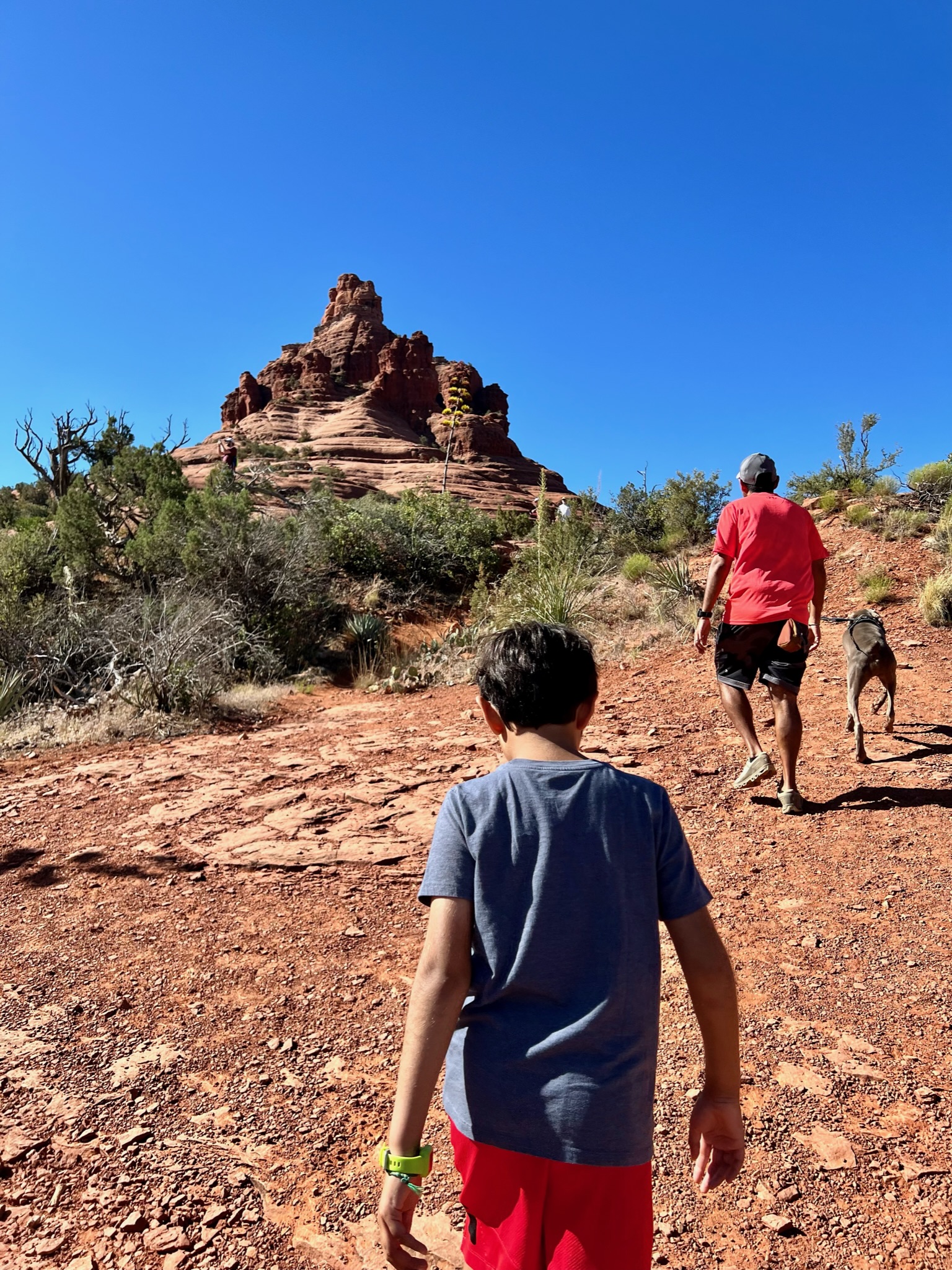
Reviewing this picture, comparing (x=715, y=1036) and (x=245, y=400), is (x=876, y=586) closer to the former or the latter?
(x=715, y=1036)

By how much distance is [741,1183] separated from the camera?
2.10 m

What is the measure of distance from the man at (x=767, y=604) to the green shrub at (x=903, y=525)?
6.29 m

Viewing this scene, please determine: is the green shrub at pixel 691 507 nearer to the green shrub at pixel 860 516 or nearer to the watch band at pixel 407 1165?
the green shrub at pixel 860 516

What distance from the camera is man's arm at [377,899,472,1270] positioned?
47.8 inches

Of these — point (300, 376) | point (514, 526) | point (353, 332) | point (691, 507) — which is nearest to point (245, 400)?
point (300, 376)

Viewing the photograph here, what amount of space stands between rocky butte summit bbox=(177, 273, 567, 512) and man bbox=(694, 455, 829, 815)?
29118 millimetres

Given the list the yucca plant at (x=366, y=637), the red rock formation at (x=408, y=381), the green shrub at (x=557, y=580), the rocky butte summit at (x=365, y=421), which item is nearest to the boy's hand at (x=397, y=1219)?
the green shrub at (x=557, y=580)

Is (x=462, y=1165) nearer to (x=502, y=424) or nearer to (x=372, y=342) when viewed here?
(x=502, y=424)

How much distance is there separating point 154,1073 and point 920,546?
31.2 feet

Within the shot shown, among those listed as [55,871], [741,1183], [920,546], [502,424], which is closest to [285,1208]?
[741,1183]

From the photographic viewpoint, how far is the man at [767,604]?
4.09 meters

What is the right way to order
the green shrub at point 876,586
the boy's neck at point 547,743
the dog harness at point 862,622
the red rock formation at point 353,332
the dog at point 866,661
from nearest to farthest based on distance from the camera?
the boy's neck at point 547,743, the dog at point 866,661, the dog harness at point 862,622, the green shrub at point 876,586, the red rock formation at point 353,332

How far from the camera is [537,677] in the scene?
1.38m

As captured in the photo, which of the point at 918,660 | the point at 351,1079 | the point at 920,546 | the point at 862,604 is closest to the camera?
the point at 351,1079
